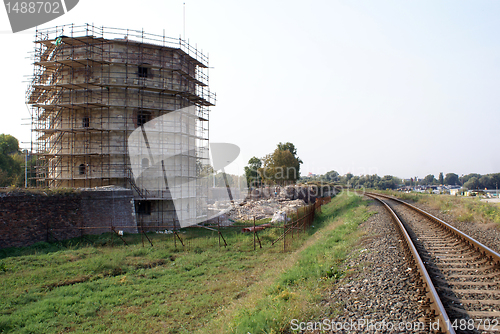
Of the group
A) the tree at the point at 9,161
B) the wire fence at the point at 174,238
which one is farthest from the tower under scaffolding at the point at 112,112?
the tree at the point at 9,161

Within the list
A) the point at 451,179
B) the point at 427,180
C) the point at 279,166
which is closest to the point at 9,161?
the point at 279,166

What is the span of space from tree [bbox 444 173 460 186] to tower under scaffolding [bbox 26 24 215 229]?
429ft

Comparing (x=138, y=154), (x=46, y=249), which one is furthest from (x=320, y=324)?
(x=138, y=154)

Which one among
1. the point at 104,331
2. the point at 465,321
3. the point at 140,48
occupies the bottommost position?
the point at 104,331

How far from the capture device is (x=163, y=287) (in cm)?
1032

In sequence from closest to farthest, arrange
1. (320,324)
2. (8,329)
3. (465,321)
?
1. (465,321)
2. (320,324)
3. (8,329)

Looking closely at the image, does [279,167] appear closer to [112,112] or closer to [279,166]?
[279,166]

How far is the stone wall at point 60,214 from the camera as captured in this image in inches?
593

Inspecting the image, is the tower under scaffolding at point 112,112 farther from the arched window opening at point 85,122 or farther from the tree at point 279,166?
the tree at point 279,166

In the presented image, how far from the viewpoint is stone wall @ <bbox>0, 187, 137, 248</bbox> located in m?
15.1

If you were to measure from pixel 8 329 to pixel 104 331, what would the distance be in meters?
2.23

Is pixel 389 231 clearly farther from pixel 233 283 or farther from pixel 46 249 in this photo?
pixel 46 249

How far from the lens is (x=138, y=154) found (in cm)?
2372

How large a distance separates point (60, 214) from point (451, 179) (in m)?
141
